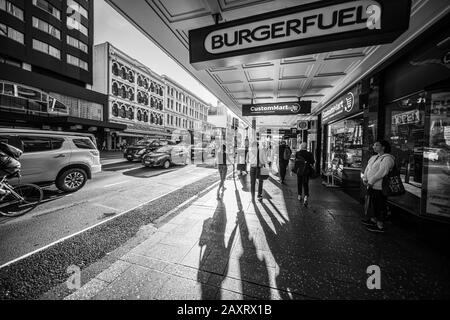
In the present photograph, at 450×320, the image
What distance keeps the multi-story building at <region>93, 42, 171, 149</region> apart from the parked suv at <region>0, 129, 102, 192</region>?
2778 centimetres

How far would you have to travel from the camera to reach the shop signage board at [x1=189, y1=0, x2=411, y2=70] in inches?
87.6

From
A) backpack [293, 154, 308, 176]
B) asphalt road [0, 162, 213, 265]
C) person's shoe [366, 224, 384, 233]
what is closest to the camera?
asphalt road [0, 162, 213, 265]

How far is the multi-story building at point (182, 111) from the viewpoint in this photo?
146 feet

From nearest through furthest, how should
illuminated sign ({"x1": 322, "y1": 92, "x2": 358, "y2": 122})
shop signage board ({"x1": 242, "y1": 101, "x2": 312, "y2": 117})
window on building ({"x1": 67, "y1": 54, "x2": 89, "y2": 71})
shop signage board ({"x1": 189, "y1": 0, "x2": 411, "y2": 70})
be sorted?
shop signage board ({"x1": 189, "y1": 0, "x2": 411, "y2": 70}) → illuminated sign ({"x1": 322, "y1": 92, "x2": 358, "y2": 122}) → shop signage board ({"x1": 242, "y1": 101, "x2": 312, "y2": 117}) → window on building ({"x1": 67, "y1": 54, "x2": 89, "y2": 71})

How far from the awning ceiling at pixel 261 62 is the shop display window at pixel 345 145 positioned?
1317mm

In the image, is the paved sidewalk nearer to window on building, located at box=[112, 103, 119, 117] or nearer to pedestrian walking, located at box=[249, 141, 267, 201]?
pedestrian walking, located at box=[249, 141, 267, 201]

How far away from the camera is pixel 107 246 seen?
314cm

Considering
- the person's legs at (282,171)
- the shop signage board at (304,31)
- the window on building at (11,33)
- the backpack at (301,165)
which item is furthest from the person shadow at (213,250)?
the window on building at (11,33)

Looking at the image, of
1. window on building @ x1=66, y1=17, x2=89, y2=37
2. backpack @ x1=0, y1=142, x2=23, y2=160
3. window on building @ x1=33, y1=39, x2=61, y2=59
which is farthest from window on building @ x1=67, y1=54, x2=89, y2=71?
backpack @ x1=0, y1=142, x2=23, y2=160

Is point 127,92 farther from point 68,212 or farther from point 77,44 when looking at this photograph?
point 68,212

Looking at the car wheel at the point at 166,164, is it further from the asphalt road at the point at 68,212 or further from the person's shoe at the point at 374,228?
the person's shoe at the point at 374,228
